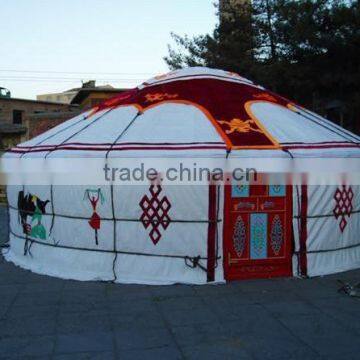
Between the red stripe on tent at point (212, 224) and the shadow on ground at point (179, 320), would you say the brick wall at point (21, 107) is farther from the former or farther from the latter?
the shadow on ground at point (179, 320)

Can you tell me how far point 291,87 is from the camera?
12.3 metres

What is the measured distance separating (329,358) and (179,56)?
1272cm

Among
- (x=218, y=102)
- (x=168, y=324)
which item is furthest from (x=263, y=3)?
(x=168, y=324)

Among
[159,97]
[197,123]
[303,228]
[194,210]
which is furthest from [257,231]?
[159,97]

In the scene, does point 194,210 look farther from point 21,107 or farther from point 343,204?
point 21,107

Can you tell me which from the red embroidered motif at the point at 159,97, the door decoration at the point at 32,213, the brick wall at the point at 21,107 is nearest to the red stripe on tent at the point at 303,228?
the red embroidered motif at the point at 159,97

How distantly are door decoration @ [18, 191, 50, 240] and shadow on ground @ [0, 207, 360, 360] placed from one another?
67 centimetres

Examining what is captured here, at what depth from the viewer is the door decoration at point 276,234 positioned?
6176mm

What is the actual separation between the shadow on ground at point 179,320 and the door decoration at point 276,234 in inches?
16.0

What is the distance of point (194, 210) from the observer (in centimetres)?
591

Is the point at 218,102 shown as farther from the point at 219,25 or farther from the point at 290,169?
the point at 219,25

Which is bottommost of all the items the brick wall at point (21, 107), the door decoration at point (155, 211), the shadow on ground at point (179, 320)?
the shadow on ground at point (179, 320)

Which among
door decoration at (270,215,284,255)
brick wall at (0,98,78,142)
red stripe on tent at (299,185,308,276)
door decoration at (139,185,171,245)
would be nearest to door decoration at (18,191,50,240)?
door decoration at (139,185,171,245)

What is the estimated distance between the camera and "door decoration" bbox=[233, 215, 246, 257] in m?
6.06
